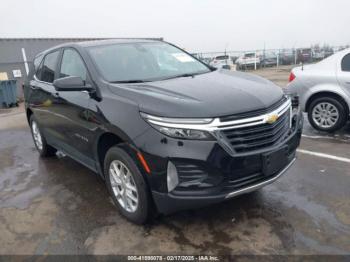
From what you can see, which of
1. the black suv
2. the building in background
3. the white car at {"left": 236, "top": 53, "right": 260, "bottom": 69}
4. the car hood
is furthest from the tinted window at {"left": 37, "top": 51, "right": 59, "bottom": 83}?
the white car at {"left": 236, "top": 53, "right": 260, "bottom": 69}

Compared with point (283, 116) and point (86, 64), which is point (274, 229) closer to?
point (283, 116)

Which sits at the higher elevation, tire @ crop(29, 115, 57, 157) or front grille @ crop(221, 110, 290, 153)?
front grille @ crop(221, 110, 290, 153)

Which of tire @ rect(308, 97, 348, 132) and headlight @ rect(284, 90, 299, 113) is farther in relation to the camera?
tire @ rect(308, 97, 348, 132)

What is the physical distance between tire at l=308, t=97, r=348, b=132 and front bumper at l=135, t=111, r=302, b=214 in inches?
146

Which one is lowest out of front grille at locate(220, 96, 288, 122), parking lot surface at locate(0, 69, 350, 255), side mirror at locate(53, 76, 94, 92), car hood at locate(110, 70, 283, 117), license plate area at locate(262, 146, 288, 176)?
parking lot surface at locate(0, 69, 350, 255)

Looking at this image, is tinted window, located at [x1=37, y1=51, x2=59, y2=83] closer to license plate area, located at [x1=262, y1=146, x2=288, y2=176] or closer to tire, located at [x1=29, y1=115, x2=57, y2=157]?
tire, located at [x1=29, y1=115, x2=57, y2=157]

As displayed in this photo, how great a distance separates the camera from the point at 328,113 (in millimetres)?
6023

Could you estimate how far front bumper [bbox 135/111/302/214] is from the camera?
8.47 feet

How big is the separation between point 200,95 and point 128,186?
1.08 metres

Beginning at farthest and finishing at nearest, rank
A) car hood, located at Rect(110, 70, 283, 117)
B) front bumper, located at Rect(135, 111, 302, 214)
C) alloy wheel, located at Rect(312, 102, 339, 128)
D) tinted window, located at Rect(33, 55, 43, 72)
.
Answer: alloy wheel, located at Rect(312, 102, 339, 128) < tinted window, located at Rect(33, 55, 43, 72) < car hood, located at Rect(110, 70, 283, 117) < front bumper, located at Rect(135, 111, 302, 214)

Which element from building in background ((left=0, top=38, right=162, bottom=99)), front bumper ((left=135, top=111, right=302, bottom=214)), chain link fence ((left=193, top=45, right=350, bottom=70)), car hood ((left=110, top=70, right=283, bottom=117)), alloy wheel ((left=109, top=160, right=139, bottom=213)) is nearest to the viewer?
front bumper ((left=135, top=111, right=302, bottom=214))

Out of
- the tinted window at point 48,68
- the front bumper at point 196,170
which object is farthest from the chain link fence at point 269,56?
the front bumper at point 196,170

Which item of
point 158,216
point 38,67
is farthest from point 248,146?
point 38,67

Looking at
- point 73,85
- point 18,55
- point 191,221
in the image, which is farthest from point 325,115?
point 18,55
